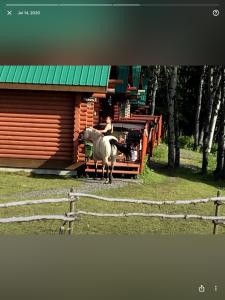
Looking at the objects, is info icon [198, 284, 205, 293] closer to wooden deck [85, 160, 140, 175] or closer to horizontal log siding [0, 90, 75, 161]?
wooden deck [85, 160, 140, 175]

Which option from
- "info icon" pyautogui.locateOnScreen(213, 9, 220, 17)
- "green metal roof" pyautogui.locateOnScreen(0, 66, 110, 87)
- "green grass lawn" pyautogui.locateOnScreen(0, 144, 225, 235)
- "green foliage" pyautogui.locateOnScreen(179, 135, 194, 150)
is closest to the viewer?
"info icon" pyautogui.locateOnScreen(213, 9, 220, 17)

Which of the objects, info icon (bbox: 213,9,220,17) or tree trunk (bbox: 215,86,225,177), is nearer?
info icon (bbox: 213,9,220,17)

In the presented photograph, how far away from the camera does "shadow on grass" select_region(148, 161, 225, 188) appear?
416cm

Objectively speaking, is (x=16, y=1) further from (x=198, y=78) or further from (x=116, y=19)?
(x=198, y=78)

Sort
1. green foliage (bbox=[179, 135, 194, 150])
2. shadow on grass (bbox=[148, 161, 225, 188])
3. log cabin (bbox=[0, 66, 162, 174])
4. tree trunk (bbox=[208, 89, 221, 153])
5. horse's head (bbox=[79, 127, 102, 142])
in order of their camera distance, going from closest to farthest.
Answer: green foliage (bbox=[179, 135, 194, 150]) < shadow on grass (bbox=[148, 161, 225, 188]) < tree trunk (bbox=[208, 89, 221, 153]) < log cabin (bbox=[0, 66, 162, 174]) < horse's head (bbox=[79, 127, 102, 142])

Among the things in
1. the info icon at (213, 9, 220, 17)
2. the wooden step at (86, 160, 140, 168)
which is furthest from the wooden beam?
the info icon at (213, 9, 220, 17)

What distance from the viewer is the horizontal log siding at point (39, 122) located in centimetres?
545

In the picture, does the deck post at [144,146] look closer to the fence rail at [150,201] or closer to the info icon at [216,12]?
the fence rail at [150,201]

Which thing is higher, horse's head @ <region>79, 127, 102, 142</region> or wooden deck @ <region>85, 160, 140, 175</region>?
horse's head @ <region>79, 127, 102, 142</region>

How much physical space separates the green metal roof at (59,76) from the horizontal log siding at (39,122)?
266mm

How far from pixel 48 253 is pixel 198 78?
1916 mm

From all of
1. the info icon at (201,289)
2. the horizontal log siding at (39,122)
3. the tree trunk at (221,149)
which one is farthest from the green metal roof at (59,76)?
the info icon at (201,289)

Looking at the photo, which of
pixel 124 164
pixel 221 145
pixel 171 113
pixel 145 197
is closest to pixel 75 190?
pixel 145 197

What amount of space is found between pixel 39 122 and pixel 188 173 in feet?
7.93
